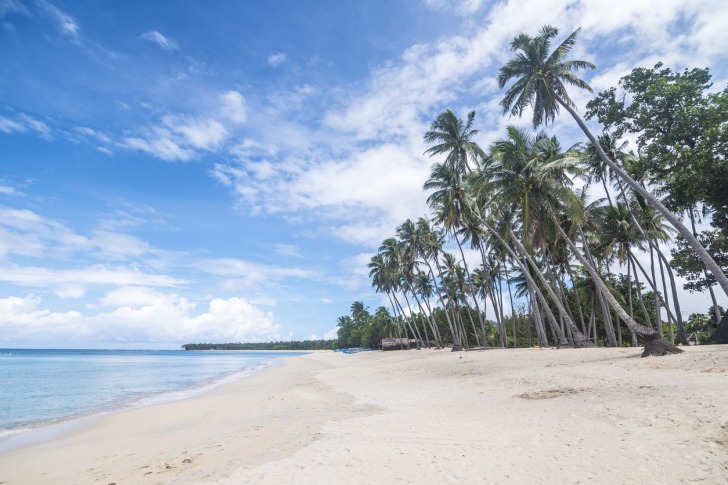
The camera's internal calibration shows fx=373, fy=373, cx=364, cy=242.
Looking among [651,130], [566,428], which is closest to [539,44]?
[651,130]

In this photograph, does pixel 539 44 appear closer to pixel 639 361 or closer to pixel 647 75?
pixel 647 75

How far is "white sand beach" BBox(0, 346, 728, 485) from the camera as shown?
477 cm

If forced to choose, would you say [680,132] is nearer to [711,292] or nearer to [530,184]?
[530,184]

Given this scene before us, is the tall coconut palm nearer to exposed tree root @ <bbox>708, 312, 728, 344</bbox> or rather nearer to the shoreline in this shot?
exposed tree root @ <bbox>708, 312, 728, 344</bbox>

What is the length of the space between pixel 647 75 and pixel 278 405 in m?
22.9

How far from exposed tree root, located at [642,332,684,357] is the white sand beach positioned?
0.65 m

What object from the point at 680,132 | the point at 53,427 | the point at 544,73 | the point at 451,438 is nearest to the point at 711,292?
the point at 680,132

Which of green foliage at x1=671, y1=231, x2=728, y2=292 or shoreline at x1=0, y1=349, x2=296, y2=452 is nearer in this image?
shoreline at x1=0, y1=349, x2=296, y2=452

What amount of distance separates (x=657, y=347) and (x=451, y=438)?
10917 millimetres

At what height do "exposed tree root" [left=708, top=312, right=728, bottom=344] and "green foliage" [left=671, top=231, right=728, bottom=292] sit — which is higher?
"green foliage" [left=671, top=231, right=728, bottom=292]

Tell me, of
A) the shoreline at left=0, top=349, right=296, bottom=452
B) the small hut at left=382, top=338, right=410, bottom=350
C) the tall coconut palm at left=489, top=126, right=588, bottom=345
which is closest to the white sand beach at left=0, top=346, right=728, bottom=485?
the shoreline at left=0, top=349, right=296, bottom=452

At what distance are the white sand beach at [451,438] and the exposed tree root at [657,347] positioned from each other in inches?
25.6

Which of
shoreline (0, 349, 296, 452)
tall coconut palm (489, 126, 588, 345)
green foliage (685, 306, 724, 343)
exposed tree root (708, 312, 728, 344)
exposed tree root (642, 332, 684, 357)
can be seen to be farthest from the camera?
green foliage (685, 306, 724, 343)

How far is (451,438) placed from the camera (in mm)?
6277
